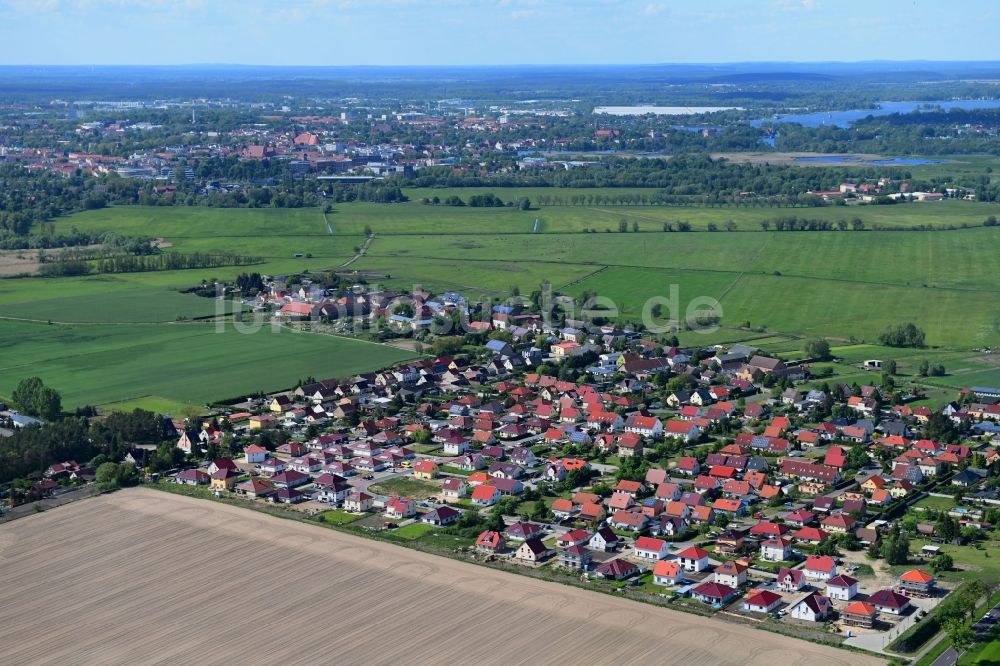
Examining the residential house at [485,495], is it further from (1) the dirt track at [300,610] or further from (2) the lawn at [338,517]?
(1) the dirt track at [300,610]

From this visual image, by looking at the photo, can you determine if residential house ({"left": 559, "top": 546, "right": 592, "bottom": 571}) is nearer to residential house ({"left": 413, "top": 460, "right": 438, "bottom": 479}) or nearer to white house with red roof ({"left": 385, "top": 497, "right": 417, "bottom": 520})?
white house with red roof ({"left": 385, "top": 497, "right": 417, "bottom": 520})

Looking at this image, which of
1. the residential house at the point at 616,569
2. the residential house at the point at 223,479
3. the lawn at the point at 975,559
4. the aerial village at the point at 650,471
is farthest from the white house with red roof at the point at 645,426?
the residential house at the point at 223,479

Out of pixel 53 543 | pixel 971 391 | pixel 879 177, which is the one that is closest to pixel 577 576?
pixel 53 543

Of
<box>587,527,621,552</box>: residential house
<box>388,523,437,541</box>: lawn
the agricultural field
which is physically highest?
<box>587,527,621,552</box>: residential house

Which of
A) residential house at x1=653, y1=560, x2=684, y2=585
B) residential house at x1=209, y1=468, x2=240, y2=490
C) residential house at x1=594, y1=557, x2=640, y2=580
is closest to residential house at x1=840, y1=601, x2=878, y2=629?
residential house at x1=653, y1=560, x2=684, y2=585

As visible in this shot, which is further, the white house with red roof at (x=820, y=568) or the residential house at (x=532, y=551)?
the residential house at (x=532, y=551)

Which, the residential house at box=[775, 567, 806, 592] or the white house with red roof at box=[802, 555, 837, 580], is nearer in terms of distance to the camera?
the residential house at box=[775, 567, 806, 592]
